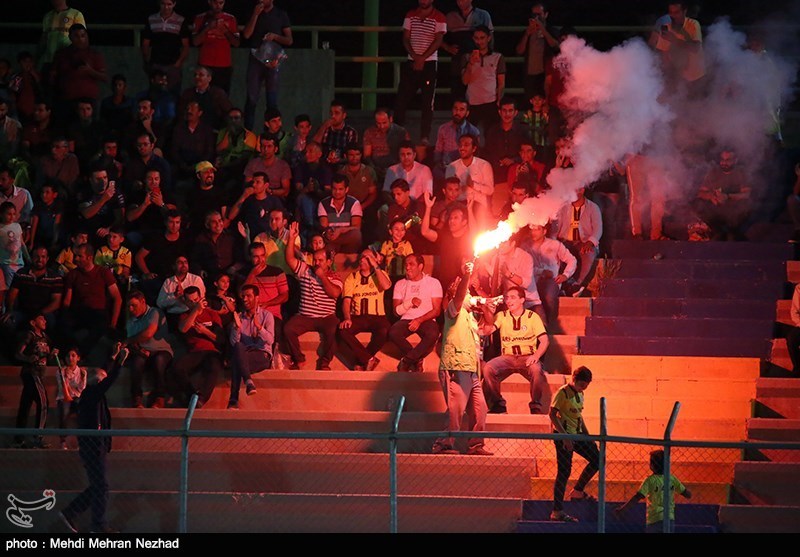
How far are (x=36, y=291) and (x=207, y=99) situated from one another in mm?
4079

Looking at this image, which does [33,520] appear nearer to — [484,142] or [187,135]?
[187,135]

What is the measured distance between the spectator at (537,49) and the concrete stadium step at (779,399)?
5.82 metres

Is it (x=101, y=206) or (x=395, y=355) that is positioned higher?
(x=101, y=206)

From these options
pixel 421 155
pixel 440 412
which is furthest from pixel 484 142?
pixel 440 412

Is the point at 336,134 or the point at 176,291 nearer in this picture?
the point at 176,291

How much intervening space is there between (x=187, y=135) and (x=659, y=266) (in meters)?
6.43

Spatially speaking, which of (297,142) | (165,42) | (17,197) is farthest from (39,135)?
(297,142)

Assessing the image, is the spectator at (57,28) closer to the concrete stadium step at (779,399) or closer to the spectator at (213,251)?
the spectator at (213,251)

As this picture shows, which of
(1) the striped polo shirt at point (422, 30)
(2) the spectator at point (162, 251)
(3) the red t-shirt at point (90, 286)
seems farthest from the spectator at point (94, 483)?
(1) the striped polo shirt at point (422, 30)

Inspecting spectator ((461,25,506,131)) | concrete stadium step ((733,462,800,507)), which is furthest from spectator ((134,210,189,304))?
concrete stadium step ((733,462,800,507))

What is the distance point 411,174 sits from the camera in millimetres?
19141

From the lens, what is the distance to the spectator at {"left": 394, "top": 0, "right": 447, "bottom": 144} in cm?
2067

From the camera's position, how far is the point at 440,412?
16688 mm

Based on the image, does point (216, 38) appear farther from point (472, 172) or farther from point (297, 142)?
point (472, 172)
